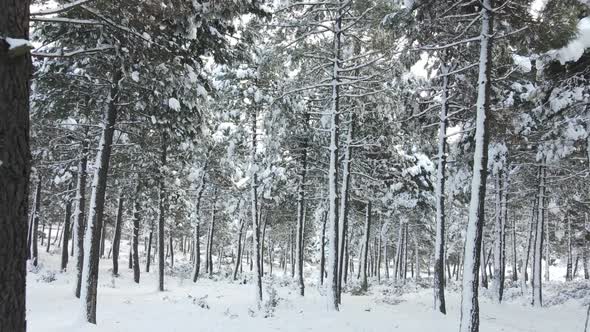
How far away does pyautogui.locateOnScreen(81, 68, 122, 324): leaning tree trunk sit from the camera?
1134 centimetres

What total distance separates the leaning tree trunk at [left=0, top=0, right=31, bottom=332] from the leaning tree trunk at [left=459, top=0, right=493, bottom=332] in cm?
829

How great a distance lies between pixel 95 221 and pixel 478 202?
9.72m

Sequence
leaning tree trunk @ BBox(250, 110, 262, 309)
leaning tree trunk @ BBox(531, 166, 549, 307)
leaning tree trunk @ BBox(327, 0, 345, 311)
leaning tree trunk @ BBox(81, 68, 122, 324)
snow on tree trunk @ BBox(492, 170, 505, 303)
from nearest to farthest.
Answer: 1. leaning tree trunk @ BBox(81, 68, 122, 324)
2. leaning tree trunk @ BBox(327, 0, 345, 311)
3. leaning tree trunk @ BBox(250, 110, 262, 309)
4. snow on tree trunk @ BBox(492, 170, 505, 303)
5. leaning tree trunk @ BBox(531, 166, 549, 307)

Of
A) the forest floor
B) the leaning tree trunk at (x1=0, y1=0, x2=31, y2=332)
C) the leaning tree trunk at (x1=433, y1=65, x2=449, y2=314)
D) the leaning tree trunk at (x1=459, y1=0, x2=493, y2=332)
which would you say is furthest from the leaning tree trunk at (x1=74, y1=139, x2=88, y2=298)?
the leaning tree trunk at (x1=0, y1=0, x2=31, y2=332)

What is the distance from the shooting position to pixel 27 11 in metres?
3.61

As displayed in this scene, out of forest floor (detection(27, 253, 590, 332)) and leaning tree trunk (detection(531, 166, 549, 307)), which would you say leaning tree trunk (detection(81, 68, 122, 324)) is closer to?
forest floor (detection(27, 253, 590, 332))

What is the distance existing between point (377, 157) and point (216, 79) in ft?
26.9

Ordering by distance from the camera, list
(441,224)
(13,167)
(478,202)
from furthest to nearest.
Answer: (441,224) → (478,202) → (13,167)

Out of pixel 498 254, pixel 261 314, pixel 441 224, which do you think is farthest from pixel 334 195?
pixel 498 254

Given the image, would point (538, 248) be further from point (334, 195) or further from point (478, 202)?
point (478, 202)

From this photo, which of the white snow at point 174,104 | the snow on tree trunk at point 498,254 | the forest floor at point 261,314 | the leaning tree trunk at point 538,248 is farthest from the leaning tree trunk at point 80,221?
the leaning tree trunk at point 538,248

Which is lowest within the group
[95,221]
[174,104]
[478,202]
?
[95,221]

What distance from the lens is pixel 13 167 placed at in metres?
3.39

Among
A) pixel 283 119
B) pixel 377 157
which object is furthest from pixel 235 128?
pixel 377 157
